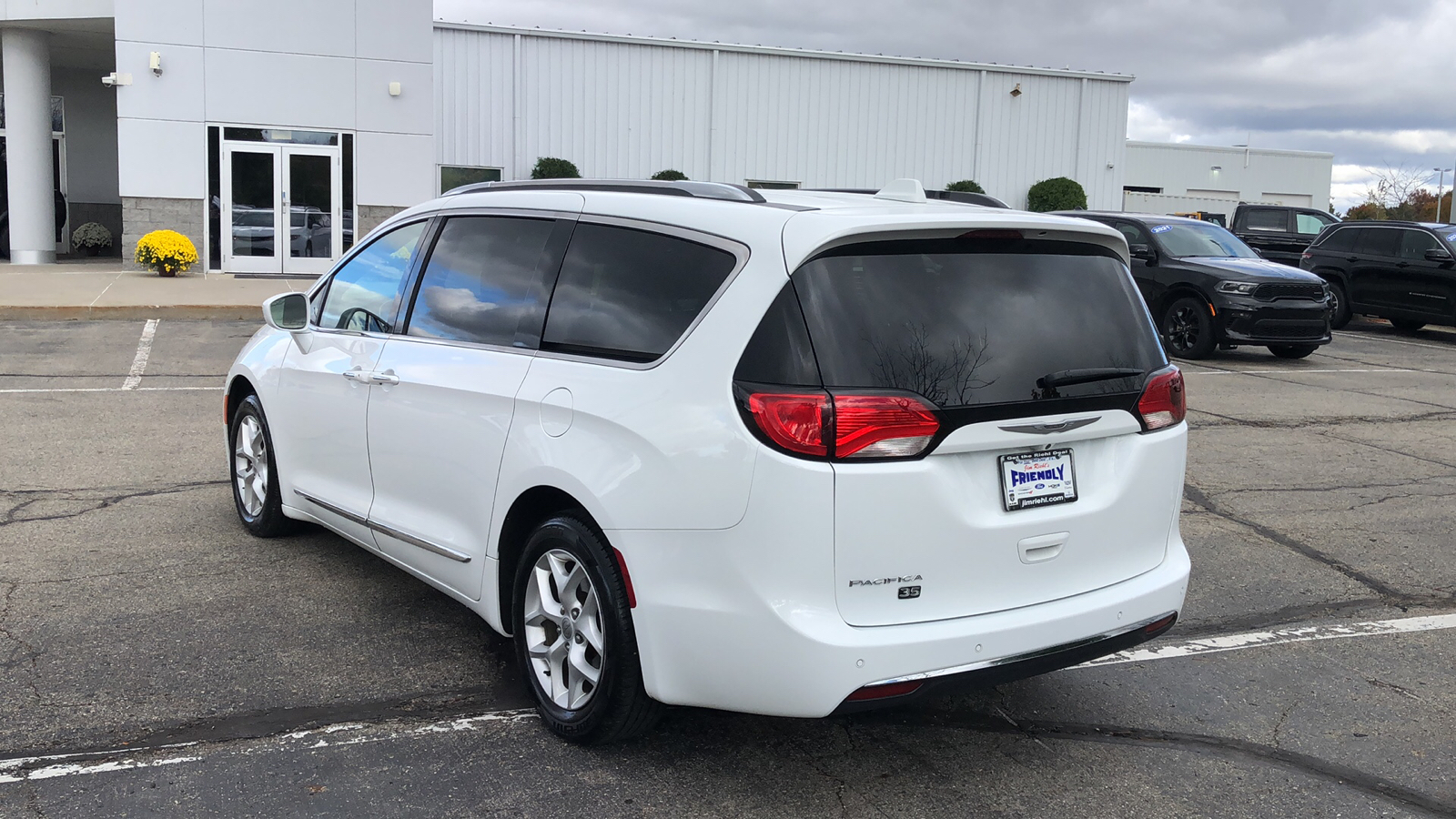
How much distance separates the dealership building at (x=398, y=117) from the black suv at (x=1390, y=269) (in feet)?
50.8

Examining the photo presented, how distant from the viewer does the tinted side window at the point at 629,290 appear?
3402 mm

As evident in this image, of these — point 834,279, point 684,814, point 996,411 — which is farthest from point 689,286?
point 684,814

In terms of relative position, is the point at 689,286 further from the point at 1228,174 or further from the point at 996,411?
the point at 1228,174

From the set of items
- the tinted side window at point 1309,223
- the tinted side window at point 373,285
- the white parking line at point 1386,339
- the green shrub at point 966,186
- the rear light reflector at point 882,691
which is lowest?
the white parking line at point 1386,339

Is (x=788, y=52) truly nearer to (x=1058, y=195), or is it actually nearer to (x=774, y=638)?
(x=1058, y=195)

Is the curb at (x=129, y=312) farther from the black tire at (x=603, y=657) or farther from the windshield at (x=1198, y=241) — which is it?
the black tire at (x=603, y=657)

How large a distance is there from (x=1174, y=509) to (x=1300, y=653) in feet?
4.55

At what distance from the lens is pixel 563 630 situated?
371cm

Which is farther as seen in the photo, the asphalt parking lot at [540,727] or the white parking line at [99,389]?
the white parking line at [99,389]

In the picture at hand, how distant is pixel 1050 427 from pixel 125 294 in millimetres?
16917

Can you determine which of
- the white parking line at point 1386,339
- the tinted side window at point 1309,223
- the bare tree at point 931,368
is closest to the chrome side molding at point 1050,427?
the bare tree at point 931,368

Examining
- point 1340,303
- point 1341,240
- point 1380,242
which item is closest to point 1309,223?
point 1341,240

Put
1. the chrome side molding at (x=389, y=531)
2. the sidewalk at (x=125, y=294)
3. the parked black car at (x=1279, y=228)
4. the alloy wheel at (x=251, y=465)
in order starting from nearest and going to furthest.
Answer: the chrome side molding at (x=389, y=531) → the alloy wheel at (x=251, y=465) → the sidewalk at (x=125, y=294) → the parked black car at (x=1279, y=228)

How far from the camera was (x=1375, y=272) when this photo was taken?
748 inches
